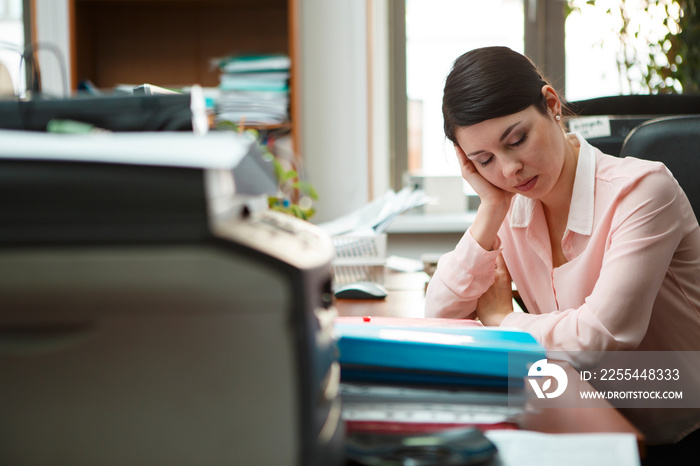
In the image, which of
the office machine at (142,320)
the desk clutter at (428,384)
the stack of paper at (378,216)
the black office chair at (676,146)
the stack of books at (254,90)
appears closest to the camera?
the office machine at (142,320)

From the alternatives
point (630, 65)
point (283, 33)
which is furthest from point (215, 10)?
point (630, 65)

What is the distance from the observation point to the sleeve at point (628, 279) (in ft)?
3.26

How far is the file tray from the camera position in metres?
0.55

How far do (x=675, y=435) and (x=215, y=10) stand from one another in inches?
97.1

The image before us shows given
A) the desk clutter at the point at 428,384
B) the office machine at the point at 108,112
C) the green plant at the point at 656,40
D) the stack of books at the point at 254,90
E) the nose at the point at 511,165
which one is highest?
the green plant at the point at 656,40

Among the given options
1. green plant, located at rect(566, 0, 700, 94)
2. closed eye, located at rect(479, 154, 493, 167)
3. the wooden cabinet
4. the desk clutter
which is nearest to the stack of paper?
closed eye, located at rect(479, 154, 493, 167)

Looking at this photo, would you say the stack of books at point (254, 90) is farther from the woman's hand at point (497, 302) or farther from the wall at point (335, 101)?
the woman's hand at point (497, 302)

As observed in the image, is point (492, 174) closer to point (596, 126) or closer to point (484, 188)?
point (484, 188)

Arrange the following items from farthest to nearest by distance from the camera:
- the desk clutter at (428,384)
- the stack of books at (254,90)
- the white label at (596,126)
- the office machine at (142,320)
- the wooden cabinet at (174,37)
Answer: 1. the wooden cabinet at (174,37)
2. the stack of books at (254,90)
3. the white label at (596,126)
4. the desk clutter at (428,384)
5. the office machine at (142,320)

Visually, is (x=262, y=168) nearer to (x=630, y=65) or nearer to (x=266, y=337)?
(x=266, y=337)

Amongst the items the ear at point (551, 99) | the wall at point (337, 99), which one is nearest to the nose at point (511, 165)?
the ear at point (551, 99)

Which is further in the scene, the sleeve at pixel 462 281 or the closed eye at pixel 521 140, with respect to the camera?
the sleeve at pixel 462 281

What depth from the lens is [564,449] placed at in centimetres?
49

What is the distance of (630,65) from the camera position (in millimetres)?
2922
